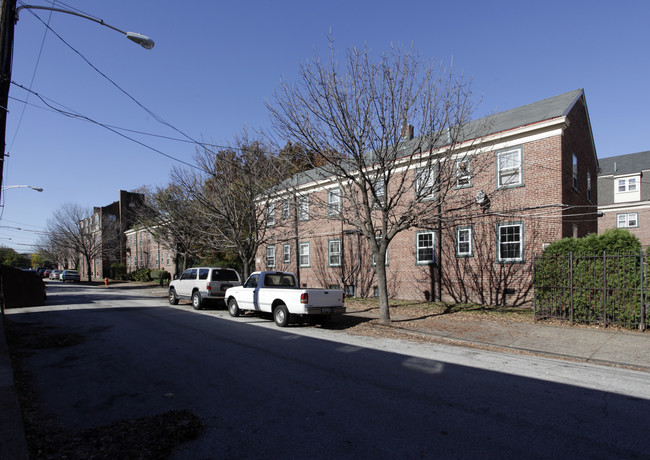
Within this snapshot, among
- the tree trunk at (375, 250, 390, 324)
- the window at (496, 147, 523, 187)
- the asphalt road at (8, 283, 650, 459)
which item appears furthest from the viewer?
the window at (496, 147, 523, 187)

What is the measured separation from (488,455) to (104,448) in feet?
12.2

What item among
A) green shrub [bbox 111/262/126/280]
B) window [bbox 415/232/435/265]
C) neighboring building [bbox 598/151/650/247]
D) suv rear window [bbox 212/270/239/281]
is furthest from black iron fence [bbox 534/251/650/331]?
green shrub [bbox 111/262/126/280]

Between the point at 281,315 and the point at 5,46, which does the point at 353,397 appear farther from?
the point at 5,46

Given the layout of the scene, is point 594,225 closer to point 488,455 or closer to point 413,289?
point 413,289

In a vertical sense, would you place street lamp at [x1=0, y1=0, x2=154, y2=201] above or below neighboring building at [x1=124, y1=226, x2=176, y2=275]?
above

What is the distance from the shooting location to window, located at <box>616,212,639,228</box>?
32.7 metres

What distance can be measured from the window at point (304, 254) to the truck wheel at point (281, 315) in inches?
517

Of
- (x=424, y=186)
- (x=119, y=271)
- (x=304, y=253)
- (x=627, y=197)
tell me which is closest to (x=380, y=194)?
(x=424, y=186)

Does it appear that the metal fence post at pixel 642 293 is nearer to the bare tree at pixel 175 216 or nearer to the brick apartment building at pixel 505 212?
the brick apartment building at pixel 505 212

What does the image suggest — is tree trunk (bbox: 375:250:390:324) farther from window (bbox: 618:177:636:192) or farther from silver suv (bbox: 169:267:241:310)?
window (bbox: 618:177:636:192)

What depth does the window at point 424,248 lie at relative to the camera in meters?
18.4

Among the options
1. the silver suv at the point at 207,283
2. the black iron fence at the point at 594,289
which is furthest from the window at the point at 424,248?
the silver suv at the point at 207,283

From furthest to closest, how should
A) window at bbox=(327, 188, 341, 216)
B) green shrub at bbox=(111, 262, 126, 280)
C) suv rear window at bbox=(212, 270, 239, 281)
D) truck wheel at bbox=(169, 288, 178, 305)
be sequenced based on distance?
green shrub at bbox=(111, 262, 126, 280)
truck wheel at bbox=(169, 288, 178, 305)
suv rear window at bbox=(212, 270, 239, 281)
window at bbox=(327, 188, 341, 216)

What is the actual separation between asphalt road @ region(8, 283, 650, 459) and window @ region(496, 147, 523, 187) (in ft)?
32.5
